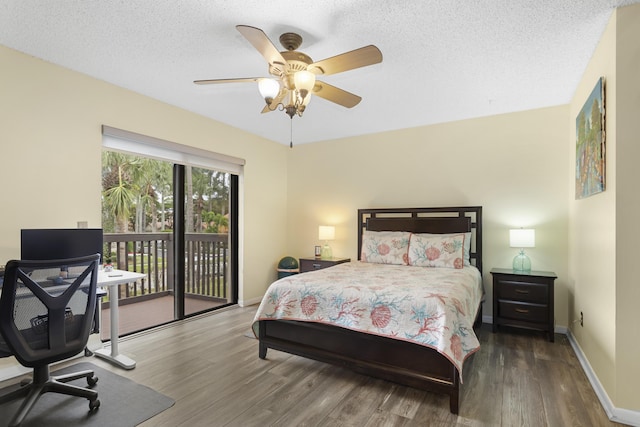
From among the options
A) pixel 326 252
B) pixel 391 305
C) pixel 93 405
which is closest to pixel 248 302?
pixel 326 252

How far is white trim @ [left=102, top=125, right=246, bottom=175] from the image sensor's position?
3.33 meters

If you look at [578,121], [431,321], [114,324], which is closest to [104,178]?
[114,324]

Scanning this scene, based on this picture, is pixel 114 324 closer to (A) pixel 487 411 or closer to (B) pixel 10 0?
(B) pixel 10 0

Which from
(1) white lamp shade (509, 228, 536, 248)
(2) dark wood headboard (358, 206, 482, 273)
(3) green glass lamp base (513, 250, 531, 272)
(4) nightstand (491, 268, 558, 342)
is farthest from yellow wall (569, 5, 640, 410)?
(2) dark wood headboard (358, 206, 482, 273)

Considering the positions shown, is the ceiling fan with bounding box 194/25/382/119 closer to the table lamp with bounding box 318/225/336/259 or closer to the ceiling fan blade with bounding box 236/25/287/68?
the ceiling fan blade with bounding box 236/25/287/68

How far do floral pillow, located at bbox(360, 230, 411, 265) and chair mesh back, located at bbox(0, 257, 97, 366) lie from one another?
3.01 metres

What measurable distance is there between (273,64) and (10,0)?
1.62m

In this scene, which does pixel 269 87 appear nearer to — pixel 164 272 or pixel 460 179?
pixel 460 179

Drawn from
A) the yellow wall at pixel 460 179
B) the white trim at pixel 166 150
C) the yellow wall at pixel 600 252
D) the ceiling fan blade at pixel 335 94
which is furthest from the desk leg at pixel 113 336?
the yellow wall at pixel 600 252

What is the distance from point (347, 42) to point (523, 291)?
3004 mm

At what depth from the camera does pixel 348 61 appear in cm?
219

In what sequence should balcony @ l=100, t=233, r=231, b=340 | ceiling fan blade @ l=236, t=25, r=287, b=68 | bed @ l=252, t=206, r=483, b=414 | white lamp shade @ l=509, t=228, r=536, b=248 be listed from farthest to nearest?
balcony @ l=100, t=233, r=231, b=340
white lamp shade @ l=509, t=228, r=536, b=248
bed @ l=252, t=206, r=483, b=414
ceiling fan blade @ l=236, t=25, r=287, b=68

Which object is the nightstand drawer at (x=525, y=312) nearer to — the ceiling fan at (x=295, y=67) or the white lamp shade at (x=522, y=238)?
the white lamp shade at (x=522, y=238)

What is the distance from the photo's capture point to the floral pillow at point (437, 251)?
12.4 feet
